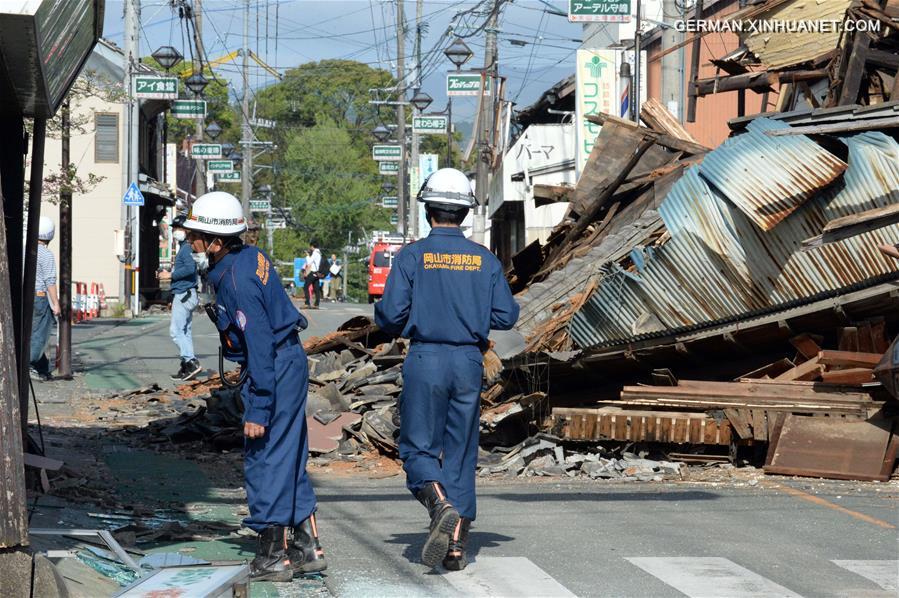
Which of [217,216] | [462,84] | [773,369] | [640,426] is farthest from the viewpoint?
[462,84]

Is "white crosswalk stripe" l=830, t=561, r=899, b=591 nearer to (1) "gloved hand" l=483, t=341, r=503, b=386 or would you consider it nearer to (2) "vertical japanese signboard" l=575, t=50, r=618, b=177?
(1) "gloved hand" l=483, t=341, r=503, b=386

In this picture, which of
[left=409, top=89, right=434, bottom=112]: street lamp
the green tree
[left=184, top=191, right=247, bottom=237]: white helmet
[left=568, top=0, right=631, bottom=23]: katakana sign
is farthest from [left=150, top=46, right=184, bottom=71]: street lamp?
the green tree

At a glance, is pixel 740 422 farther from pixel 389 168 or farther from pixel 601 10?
pixel 389 168

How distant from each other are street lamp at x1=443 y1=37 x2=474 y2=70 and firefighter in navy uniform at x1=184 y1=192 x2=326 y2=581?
27.4 m

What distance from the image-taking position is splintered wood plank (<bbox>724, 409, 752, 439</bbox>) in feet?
35.3

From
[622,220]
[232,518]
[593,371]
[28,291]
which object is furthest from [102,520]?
[622,220]

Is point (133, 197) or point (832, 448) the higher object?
point (133, 197)

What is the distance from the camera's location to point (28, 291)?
299 inches

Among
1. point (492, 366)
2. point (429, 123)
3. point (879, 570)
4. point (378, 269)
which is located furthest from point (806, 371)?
point (378, 269)

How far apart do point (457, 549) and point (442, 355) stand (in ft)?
3.28

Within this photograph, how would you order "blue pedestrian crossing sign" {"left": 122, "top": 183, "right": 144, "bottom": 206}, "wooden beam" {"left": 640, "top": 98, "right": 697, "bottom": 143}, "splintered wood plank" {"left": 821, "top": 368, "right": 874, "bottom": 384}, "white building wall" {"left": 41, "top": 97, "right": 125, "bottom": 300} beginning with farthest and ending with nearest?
1. "white building wall" {"left": 41, "top": 97, "right": 125, "bottom": 300}
2. "blue pedestrian crossing sign" {"left": 122, "top": 183, "right": 144, "bottom": 206}
3. "wooden beam" {"left": 640, "top": 98, "right": 697, "bottom": 143}
4. "splintered wood plank" {"left": 821, "top": 368, "right": 874, "bottom": 384}

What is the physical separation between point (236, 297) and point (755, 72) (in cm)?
1401

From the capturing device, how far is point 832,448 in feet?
34.2

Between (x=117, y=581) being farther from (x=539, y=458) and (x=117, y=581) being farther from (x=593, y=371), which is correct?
(x=593, y=371)
